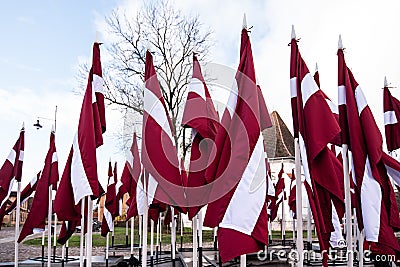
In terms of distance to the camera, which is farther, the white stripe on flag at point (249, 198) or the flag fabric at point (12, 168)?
the flag fabric at point (12, 168)

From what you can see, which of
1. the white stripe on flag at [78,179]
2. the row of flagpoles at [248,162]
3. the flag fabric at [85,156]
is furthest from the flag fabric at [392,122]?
the white stripe on flag at [78,179]

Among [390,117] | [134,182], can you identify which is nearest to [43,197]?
[134,182]

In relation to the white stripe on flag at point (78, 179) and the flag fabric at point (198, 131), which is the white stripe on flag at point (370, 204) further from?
the white stripe on flag at point (78, 179)

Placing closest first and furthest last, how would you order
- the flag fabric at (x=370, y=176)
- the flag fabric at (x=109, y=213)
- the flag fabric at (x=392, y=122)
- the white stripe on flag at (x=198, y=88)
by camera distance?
the flag fabric at (x=370, y=176), the white stripe on flag at (x=198, y=88), the flag fabric at (x=392, y=122), the flag fabric at (x=109, y=213)

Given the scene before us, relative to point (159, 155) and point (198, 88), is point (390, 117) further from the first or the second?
point (159, 155)

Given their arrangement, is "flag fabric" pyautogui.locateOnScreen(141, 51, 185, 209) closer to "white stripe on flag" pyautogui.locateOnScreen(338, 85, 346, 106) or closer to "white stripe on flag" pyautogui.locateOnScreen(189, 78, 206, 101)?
"white stripe on flag" pyautogui.locateOnScreen(189, 78, 206, 101)

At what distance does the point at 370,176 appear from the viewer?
16.1 ft

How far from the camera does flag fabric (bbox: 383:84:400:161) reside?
7.95 m

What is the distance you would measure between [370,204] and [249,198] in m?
1.49

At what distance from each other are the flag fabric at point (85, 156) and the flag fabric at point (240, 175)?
1.83 m

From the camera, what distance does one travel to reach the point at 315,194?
4.68 m

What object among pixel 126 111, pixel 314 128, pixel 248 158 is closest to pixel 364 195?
pixel 314 128

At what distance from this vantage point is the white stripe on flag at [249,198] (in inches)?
166

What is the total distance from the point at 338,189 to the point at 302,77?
1321 mm
